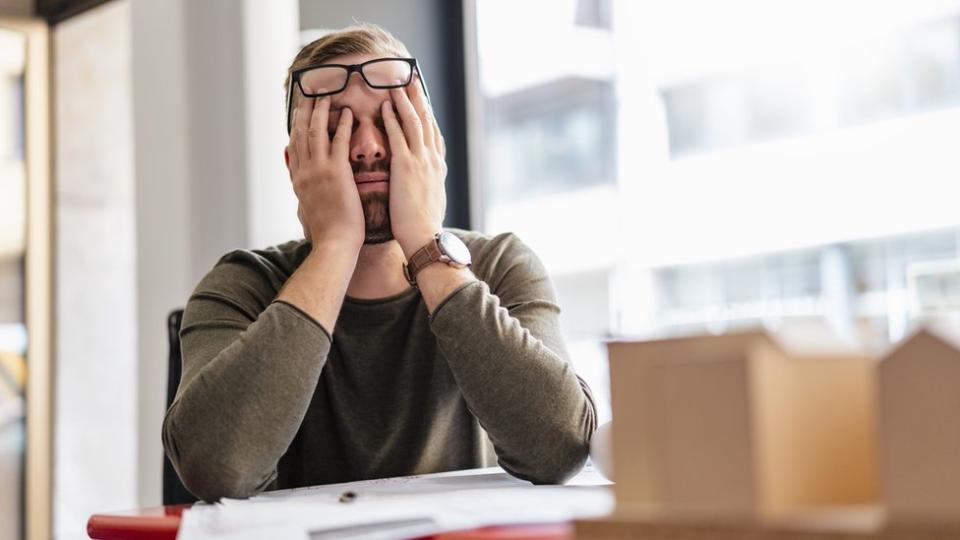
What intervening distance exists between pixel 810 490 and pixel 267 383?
0.81 metres

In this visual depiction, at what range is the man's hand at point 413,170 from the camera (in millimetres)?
1503

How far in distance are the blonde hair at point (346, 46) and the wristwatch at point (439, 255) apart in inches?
11.7

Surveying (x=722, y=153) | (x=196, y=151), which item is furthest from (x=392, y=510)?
(x=722, y=153)

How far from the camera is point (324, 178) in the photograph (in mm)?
1535

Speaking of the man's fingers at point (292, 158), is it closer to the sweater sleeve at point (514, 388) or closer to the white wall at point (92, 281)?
the sweater sleeve at point (514, 388)

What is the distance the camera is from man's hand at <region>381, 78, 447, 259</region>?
59.2 inches

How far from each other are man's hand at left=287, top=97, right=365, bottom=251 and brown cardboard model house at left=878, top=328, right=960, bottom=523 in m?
1.05

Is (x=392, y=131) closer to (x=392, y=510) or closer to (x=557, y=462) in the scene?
(x=557, y=462)

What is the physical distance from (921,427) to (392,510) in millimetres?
510

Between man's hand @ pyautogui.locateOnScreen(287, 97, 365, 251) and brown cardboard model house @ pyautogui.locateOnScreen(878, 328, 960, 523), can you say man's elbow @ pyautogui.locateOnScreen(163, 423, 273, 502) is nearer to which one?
man's hand @ pyautogui.locateOnScreen(287, 97, 365, 251)

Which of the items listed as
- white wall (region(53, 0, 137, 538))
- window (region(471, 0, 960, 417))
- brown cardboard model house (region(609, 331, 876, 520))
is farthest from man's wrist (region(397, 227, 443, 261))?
white wall (region(53, 0, 137, 538))

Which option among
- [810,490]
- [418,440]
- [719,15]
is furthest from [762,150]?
[810,490]

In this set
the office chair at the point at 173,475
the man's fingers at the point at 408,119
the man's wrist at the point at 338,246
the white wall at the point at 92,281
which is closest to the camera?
the man's wrist at the point at 338,246

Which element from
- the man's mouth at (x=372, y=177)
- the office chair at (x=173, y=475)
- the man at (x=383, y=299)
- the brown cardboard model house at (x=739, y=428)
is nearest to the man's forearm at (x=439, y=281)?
the man at (x=383, y=299)
